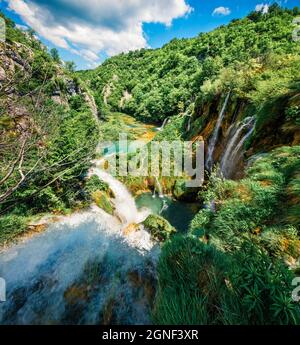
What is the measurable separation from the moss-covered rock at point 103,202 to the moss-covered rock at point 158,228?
4097mm

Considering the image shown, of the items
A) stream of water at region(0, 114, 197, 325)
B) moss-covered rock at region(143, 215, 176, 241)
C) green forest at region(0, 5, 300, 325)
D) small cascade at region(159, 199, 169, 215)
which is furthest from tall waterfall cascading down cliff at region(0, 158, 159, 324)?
small cascade at region(159, 199, 169, 215)

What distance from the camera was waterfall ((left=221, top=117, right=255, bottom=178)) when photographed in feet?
29.8

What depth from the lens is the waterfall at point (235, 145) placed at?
9094mm

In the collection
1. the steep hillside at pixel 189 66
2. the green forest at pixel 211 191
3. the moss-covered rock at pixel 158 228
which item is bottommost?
the moss-covered rock at pixel 158 228

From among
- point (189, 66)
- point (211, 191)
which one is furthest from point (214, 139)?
point (189, 66)

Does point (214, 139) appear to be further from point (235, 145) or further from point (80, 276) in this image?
point (80, 276)

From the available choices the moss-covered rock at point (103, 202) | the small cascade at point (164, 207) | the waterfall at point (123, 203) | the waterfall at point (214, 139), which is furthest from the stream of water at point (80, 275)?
the waterfall at point (214, 139)

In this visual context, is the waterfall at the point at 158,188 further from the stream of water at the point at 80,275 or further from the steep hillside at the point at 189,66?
the steep hillside at the point at 189,66

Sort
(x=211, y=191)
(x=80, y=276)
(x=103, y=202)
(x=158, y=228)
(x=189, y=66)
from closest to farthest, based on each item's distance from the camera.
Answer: (x=80, y=276)
(x=211, y=191)
(x=158, y=228)
(x=103, y=202)
(x=189, y=66)

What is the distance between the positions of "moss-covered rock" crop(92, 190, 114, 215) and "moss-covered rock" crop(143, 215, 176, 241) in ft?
13.4

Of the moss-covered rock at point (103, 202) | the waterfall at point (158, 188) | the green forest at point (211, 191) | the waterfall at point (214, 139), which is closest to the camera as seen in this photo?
the green forest at point (211, 191)

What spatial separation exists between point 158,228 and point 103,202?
208 inches

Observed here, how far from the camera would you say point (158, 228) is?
29.0 feet

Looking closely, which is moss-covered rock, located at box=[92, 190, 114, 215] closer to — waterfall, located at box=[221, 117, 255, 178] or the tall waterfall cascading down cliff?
the tall waterfall cascading down cliff
